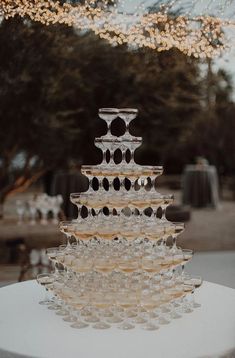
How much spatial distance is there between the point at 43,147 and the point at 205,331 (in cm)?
455

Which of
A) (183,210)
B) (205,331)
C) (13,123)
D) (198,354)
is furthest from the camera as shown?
(183,210)

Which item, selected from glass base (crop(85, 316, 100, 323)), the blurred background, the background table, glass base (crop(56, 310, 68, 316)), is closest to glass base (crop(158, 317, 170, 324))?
glass base (crop(85, 316, 100, 323))

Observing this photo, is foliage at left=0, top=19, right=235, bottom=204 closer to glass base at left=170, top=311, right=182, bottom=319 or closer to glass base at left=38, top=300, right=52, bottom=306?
glass base at left=38, top=300, right=52, bottom=306

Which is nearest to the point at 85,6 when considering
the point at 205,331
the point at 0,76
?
the point at 0,76

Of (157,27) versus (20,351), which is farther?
(157,27)

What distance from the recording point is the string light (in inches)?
202

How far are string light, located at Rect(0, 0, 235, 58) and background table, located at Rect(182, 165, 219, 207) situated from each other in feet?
11.0

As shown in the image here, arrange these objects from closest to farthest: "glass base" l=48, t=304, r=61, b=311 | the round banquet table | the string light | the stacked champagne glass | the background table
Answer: the round banquet table < the stacked champagne glass < "glass base" l=48, t=304, r=61, b=311 < the string light < the background table

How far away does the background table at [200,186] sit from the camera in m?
8.77

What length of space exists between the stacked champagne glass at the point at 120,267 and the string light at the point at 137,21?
298 cm

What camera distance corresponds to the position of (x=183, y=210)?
25.2 ft

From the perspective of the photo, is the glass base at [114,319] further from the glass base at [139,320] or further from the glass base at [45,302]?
the glass base at [45,302]

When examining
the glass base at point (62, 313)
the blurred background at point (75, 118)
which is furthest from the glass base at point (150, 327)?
the blurred background at point (75, 118)

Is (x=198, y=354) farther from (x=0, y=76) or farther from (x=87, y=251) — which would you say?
(x=0, y=76)
